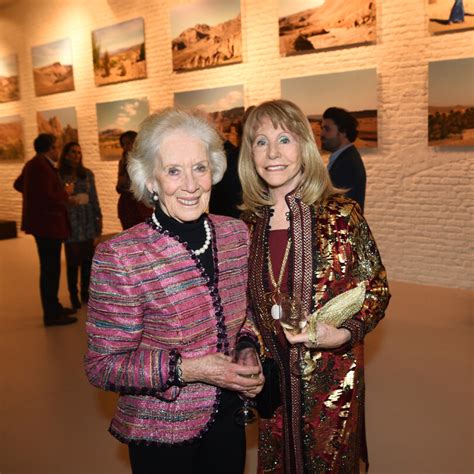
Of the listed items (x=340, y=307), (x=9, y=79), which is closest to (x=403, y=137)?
(x=340, y=307)

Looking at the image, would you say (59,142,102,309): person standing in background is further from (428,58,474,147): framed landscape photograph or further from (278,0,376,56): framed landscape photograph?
(428,58,474,147): framed landscape photograph

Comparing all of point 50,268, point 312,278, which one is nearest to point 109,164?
point 50,268

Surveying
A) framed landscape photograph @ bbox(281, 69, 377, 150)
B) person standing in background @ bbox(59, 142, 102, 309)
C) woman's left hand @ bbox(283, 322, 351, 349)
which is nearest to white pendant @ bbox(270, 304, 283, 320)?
woman's left hand @ bbox(283, 322, 351, 349)

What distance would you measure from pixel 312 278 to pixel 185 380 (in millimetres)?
765

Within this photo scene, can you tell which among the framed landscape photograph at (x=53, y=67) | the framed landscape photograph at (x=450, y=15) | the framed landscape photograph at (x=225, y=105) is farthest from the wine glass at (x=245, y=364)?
the framed landscape photograph at (x=53, y=67)

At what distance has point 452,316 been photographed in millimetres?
6750

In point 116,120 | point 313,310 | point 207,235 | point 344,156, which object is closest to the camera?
point 207,235

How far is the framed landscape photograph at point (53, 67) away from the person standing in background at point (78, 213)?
7283 millimetres

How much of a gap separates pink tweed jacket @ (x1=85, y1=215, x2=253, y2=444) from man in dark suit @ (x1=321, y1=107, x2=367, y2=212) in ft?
13.5

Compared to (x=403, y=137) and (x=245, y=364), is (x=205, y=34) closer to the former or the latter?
(x=403, y=137)

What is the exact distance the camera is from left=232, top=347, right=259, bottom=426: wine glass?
76.4 inches

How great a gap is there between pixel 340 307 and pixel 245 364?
458 mm

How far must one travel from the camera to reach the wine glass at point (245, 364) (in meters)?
1.94

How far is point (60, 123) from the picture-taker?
14641 mm
